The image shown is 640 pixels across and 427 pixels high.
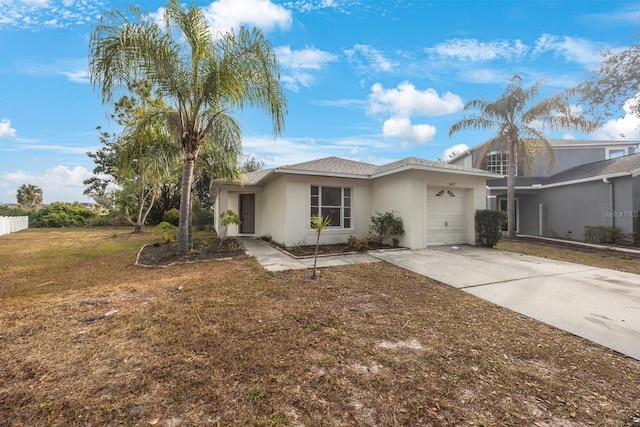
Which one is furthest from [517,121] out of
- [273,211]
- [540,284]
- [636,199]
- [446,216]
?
[273,211]

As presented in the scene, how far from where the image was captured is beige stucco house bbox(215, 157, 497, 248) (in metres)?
9.40

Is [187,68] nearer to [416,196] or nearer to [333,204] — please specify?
[333,204]

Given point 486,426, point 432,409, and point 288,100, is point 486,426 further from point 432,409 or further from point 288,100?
point 288,100

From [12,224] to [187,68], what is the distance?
20.7 m

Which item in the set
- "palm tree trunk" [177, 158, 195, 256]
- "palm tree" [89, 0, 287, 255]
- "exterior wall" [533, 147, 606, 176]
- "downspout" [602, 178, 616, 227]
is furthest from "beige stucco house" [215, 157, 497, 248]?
"exterior wall" [533, 147, 606, 176]

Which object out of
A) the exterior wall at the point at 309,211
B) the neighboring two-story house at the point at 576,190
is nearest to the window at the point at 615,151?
the neighboring two-story house at the point at 576,190

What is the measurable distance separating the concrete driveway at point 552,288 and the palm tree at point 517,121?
25.7 ft

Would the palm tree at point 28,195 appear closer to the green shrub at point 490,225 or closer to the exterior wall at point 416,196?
the exterior wall at point 416,196

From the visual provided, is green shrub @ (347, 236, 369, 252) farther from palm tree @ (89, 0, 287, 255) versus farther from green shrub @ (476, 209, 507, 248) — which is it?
green shrub @ (476, 209, 507, 248)

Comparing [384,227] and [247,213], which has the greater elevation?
[247,213]

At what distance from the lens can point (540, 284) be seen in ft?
17.9

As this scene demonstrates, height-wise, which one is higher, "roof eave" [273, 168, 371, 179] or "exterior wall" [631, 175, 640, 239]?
"roof eave" [273, 168, 371, 179]

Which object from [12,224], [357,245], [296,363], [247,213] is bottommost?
[296,363]

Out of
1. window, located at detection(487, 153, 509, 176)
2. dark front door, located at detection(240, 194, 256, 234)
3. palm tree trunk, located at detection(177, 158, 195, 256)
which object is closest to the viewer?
palm tree trunk, located at detection(177, 158, 195, 256)
